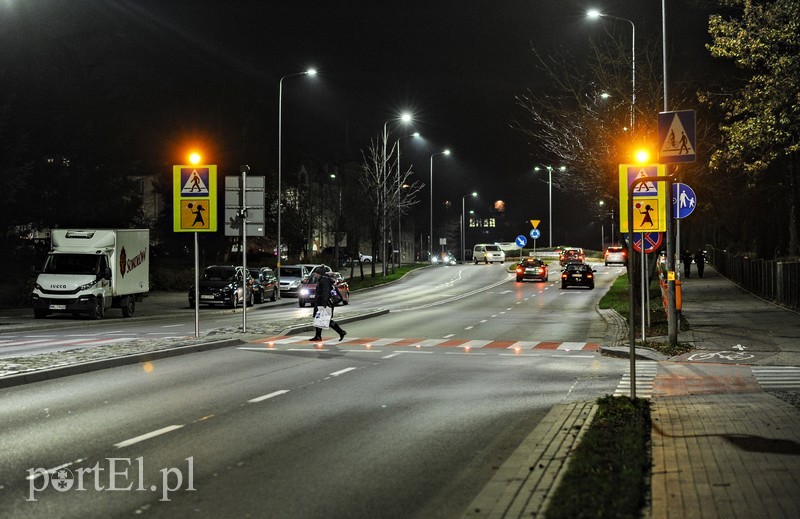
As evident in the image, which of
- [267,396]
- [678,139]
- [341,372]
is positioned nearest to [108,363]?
[341,372]

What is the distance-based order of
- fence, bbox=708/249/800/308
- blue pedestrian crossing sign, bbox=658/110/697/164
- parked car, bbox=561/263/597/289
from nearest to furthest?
blue pedestrian crossing sign, bbox=658/110/697/164, fence, bbox=708/249/800/308, parked car, bbox=561/263/597/289

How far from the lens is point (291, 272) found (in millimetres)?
50562

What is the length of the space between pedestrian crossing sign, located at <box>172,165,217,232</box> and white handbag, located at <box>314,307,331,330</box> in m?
3.05

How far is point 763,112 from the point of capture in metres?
22.0

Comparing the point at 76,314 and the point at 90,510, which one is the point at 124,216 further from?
the point at 90,510

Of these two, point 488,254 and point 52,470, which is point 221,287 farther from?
point 488,254

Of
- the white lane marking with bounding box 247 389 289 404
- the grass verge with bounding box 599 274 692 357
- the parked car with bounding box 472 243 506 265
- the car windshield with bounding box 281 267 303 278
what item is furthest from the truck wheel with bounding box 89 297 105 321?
the parked car with bounding box 472 243 506 265

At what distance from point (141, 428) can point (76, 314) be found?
23.8 m

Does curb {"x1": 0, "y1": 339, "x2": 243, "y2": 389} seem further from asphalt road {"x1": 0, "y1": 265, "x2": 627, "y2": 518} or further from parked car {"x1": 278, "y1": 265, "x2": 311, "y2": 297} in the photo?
parked car {"x1": 278, "y1": 265, "x2": 311, "y2": 297}

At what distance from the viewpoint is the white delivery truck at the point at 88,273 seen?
29641 mm

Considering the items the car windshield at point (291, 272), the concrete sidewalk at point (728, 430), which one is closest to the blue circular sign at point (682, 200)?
the concrete sidewalk at point (728, 430)

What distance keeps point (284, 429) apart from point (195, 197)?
1146cm

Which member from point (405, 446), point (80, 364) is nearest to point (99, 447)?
point (405, 446)

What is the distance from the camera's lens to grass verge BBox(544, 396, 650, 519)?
5578mm
